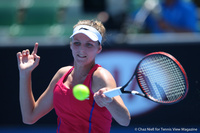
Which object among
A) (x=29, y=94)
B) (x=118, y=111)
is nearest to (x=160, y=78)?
(x=118, y=111)

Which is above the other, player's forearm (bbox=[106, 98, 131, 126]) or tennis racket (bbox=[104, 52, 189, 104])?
tennis racket (bbox=[104, 52, 189, 104])

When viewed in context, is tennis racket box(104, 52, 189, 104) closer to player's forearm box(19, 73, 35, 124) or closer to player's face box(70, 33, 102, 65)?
player's face box(70, 33, 102, 65)

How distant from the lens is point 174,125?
4703 millimetres

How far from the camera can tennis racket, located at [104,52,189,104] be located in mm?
2574

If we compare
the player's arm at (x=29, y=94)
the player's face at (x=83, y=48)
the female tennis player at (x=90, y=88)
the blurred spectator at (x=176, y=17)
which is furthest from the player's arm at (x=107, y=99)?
the blurred spectator at (x=176, y=17)

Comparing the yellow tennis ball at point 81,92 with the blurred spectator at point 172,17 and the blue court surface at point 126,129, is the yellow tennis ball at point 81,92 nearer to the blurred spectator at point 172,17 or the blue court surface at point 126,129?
the blue court surface at point 126,129

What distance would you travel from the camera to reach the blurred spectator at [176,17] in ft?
18.4

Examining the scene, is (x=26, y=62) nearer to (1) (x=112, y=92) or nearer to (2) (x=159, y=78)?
(1) (x=112, y=92)

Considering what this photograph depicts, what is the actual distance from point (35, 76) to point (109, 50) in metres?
1.07

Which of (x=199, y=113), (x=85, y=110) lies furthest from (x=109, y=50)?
(x=85, y=110)

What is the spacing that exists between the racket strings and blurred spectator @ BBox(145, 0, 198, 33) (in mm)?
3055

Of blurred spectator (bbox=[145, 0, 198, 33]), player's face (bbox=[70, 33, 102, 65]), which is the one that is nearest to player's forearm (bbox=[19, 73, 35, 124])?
player's face (bbox=[70, 33, 102, 65])

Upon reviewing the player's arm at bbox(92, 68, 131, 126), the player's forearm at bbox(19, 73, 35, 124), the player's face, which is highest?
the player's face

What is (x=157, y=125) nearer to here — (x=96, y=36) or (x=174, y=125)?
(x=174, y=125)
